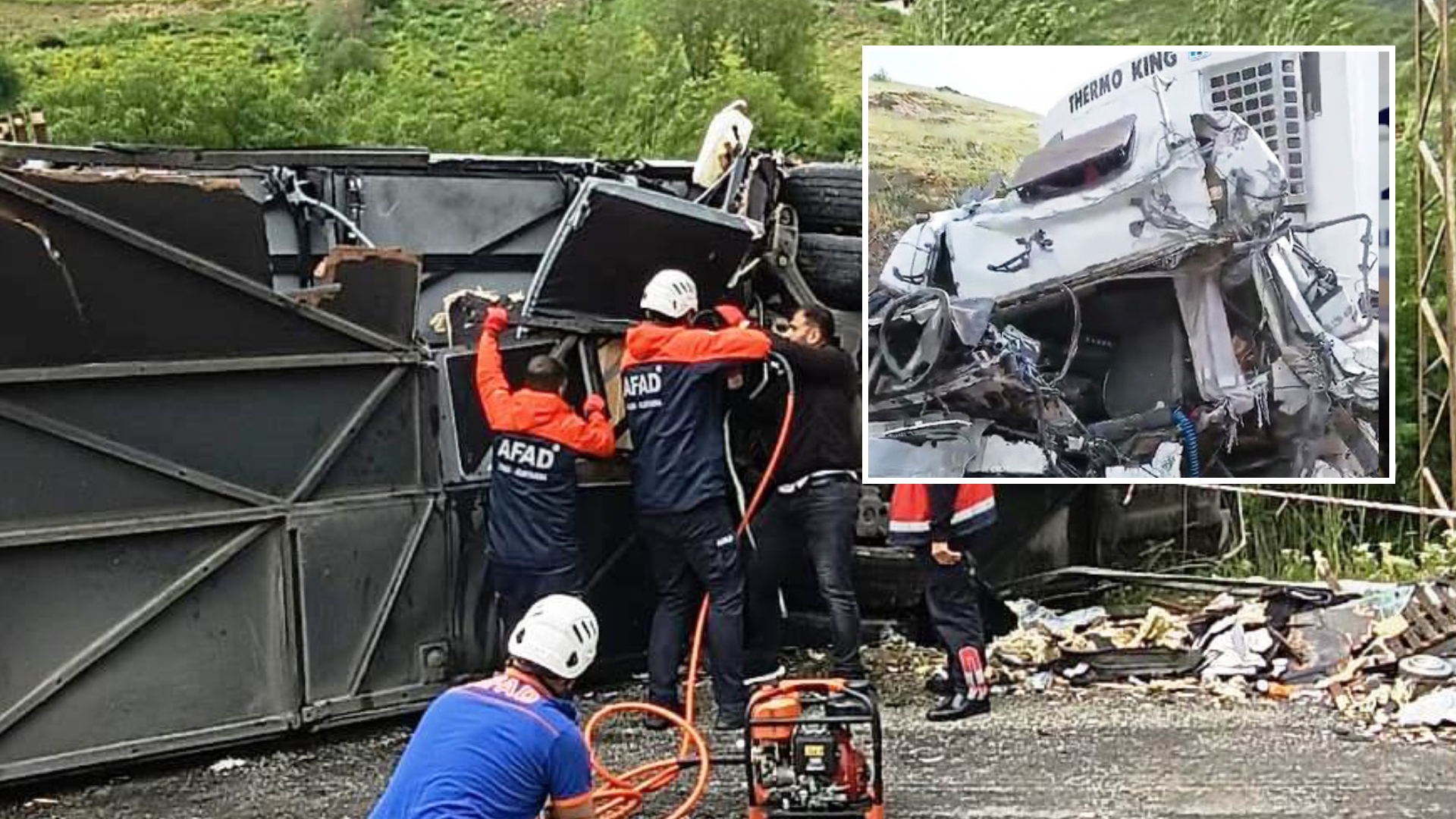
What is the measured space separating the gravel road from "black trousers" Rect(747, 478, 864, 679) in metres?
0.42

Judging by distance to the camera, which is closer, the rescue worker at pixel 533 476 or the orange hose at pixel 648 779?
the orange hose at pixel 648 779

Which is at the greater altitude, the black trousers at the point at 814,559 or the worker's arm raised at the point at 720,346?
the worker's arm raised at the point at 720,346

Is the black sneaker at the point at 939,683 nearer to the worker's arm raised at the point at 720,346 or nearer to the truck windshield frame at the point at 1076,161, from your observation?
the worker's arm raised at the point at 720,346

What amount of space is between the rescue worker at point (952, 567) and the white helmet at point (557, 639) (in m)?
2.77

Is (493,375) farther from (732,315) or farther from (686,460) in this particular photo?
A: (732,315)

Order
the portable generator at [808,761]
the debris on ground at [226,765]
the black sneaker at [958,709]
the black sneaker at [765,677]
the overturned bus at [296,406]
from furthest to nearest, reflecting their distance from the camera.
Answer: the black sneaker at [765,677] → the black sneaker at [958,709] → the debris on ground at [226,765] → the overturned bus at [296,406] → the portable generator at [808,761]

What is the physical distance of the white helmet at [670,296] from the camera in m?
6.57

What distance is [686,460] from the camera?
649cm

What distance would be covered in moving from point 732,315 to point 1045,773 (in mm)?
2188

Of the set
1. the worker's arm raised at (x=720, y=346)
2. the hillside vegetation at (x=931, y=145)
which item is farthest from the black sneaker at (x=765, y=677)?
the hillside vegetation at (x=931, y=145)

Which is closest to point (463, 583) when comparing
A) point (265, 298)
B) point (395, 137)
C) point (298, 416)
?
point (298, 416)

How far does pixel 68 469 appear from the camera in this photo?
19.3ft

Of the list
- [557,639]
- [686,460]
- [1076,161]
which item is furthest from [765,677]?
[557,639]

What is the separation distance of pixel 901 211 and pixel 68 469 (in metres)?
3.38
